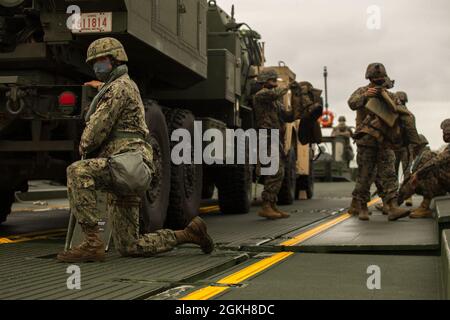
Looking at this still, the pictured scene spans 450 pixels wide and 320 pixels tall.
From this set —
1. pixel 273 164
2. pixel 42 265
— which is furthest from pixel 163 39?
pixel 273 164

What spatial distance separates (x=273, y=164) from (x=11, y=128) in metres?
4.44

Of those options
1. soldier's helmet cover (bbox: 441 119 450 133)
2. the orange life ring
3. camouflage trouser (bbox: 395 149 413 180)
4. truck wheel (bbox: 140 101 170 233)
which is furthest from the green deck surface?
the orange life ring

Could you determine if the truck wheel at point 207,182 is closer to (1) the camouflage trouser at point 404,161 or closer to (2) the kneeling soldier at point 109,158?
(1) the camouflage trouser at point 404,161

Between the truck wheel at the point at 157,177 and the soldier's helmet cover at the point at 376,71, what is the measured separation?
3.43 m

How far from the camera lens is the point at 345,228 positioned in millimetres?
9234

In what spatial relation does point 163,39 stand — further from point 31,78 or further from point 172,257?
point 172,257

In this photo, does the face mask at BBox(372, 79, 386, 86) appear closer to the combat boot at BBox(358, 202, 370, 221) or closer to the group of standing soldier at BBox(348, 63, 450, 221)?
the group of standing soldier at BBox(348, 63, 450, 221)

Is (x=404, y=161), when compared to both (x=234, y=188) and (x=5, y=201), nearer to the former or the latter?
(x=234, y=188)

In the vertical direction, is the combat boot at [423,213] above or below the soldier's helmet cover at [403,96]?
below

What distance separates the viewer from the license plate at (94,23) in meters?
7.10

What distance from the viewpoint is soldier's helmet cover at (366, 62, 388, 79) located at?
10484 millimetres

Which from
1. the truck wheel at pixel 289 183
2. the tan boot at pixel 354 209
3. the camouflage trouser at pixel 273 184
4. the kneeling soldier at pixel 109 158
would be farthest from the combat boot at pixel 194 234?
the truck wheel at pixel 289 183

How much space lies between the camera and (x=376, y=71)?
413 inches
